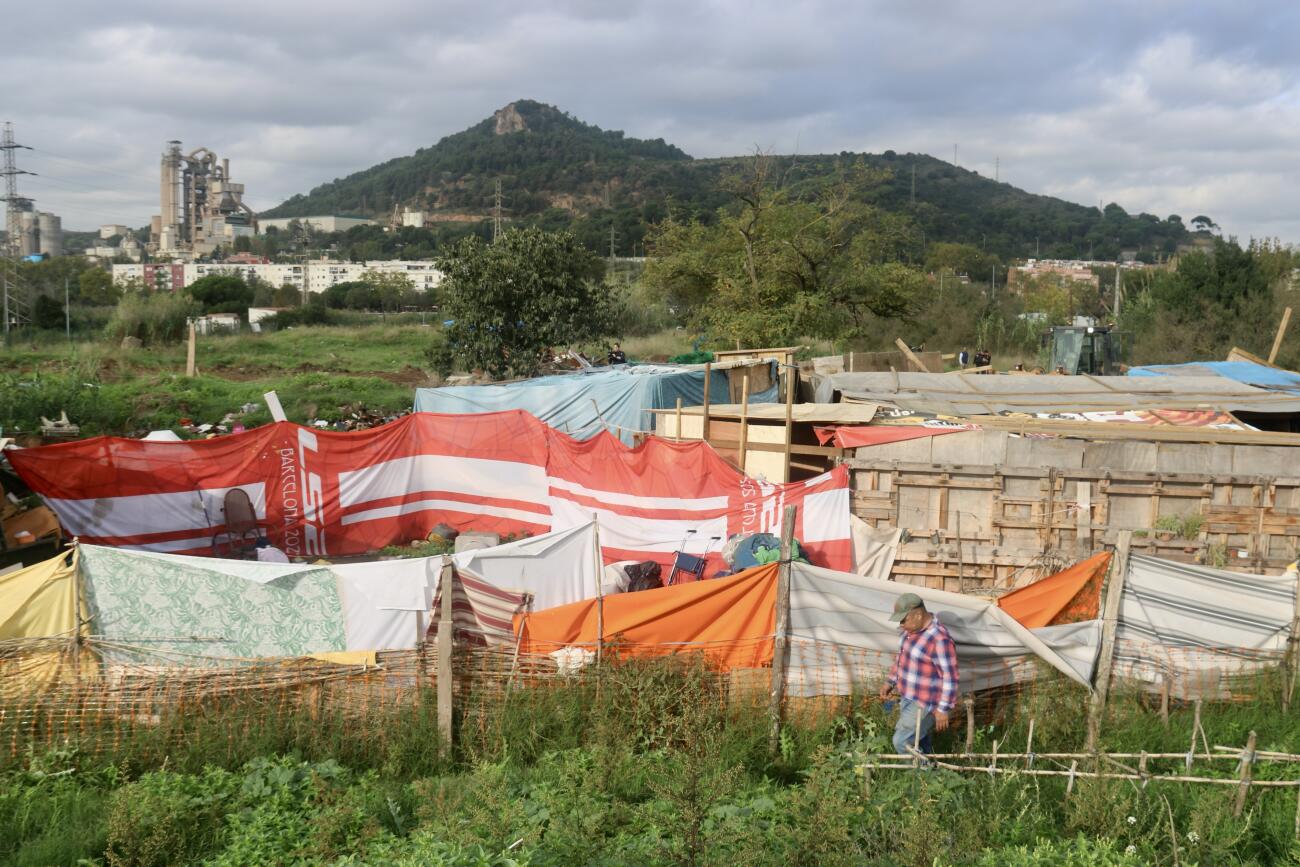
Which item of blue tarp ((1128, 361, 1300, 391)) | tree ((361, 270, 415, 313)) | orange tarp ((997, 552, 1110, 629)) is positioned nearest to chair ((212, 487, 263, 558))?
orange tarp ((997, 552, 1110, 629))

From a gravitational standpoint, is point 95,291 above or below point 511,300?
above

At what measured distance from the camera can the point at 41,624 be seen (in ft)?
21.6

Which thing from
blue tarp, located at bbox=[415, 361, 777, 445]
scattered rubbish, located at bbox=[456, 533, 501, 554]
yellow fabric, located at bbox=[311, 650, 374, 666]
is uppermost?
blue tarp, located at bbox=[415, 361, 777, 445]

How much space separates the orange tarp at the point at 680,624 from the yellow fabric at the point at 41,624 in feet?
9.61

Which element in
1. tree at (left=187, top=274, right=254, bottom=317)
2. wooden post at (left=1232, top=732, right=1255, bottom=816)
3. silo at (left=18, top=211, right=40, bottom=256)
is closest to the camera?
wooden post at (left=1232, top=732, right=1255, bottom=816)

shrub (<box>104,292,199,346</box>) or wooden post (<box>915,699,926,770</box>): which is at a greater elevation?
shrub (<box>104,292,199,346</box>)

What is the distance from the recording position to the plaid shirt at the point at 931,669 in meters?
6.11

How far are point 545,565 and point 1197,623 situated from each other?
492cm

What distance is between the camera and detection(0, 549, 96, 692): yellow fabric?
6340 millimetres

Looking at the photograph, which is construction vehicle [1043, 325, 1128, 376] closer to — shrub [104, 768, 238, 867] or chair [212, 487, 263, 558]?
chair [212, 487, 263, 558]

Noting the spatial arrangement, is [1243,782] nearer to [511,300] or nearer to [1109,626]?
[1109,626]

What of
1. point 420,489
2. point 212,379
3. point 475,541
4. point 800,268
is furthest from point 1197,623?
point 800,268

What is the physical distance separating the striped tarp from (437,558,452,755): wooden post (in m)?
4.58

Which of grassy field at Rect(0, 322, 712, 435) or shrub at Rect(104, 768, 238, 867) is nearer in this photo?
shrub at Rect(104, 768, 238, 867)
